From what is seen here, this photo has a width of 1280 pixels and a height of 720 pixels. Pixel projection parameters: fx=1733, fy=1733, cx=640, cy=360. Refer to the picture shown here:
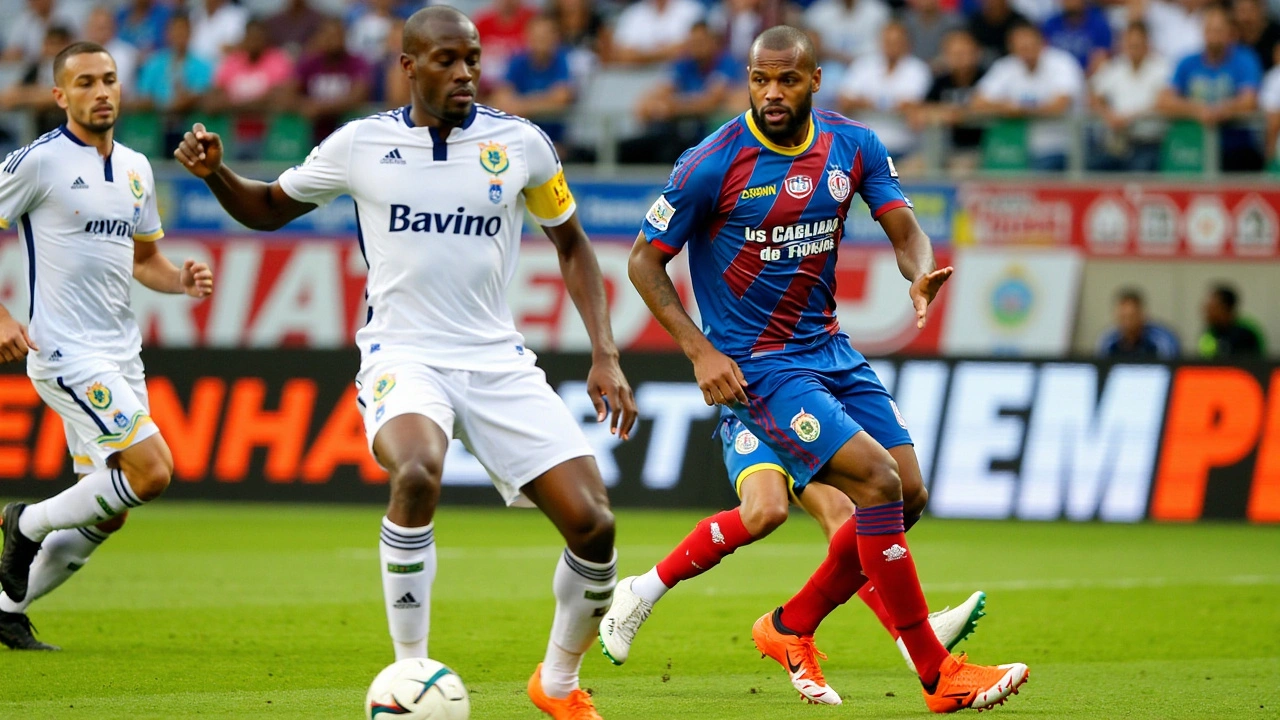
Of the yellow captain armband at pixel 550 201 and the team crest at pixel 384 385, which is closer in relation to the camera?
the team crest at pixel 384 385

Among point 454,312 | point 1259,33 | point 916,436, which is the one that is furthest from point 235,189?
point 1259,33

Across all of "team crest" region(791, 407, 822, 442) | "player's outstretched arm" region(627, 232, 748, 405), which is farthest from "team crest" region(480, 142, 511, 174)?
"team crest" region(791, 407, 822, 442)

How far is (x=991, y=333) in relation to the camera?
16.9m

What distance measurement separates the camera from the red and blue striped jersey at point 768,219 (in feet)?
21.8

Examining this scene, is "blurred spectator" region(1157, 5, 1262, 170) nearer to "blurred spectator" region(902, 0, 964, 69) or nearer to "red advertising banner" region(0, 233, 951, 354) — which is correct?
"blurred spectator" region(902, 0, 964, 69)

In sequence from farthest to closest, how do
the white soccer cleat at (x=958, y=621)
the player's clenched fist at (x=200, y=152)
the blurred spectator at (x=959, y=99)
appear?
the blurred spectator at (x=959, y=99)
the white soccer cleat at (x=958, y=621)
the player's clenched fist at (x=200, y=152)

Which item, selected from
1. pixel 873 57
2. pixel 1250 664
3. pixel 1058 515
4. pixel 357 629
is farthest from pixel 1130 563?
pixel 873 57

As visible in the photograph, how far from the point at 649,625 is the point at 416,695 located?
3.55 meters

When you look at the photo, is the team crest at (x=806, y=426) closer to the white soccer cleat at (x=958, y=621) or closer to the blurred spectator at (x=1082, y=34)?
the white soccer cleat at (x=958, y=621)

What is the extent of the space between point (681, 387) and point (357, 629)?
22.1 ft

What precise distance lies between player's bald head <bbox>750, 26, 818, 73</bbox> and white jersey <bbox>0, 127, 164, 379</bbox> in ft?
10.4

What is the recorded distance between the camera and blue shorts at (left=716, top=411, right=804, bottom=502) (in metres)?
7.18

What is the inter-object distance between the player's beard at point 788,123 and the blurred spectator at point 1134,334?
9.42 meters

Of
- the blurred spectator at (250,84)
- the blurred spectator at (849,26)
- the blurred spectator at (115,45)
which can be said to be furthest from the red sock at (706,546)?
the blurred spectator at (115,45)
